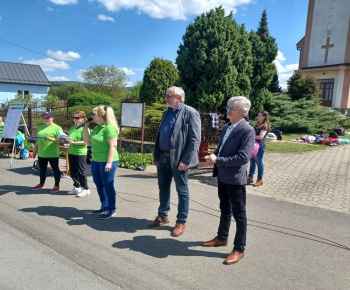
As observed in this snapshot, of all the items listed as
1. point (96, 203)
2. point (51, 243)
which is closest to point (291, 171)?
point (96, 203)

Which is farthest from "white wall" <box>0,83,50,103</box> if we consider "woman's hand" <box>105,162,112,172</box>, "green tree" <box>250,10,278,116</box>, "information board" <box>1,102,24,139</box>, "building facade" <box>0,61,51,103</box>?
"woman's hand" <box>105,162,112,172</box>

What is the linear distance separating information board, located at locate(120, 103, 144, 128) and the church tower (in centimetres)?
2095

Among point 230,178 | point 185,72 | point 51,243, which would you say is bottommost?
point 51,243

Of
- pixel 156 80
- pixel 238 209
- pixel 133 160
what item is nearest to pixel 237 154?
pixel 238 209

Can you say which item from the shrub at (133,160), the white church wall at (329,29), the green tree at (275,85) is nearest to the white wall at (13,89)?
the green tree at (275,85)

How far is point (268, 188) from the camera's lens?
669 cm

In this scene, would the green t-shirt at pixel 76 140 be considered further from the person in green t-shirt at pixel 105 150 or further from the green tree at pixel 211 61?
the green tree at pixel 211 61

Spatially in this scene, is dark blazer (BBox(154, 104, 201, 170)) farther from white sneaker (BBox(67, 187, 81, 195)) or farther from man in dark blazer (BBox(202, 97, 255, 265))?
white sneaker (BBox(67, 187, 81, 195))

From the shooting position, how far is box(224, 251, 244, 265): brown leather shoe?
319 centimetres

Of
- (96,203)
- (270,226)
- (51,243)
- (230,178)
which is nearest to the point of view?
(230,178)

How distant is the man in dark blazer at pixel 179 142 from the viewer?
12.4 feet

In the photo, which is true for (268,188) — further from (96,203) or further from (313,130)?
(313,130)

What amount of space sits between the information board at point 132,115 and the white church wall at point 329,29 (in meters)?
23.7

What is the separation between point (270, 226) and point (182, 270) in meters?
1.85
